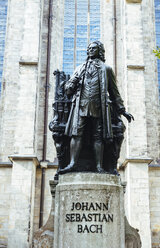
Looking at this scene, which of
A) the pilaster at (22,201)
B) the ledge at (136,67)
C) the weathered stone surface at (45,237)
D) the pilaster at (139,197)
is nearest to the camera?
the weathered stone surface at (45,237)

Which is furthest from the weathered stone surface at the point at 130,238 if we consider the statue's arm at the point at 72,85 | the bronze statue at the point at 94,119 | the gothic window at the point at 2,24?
the gothic window at the point at 2,24

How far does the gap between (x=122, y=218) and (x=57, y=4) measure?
543 inches

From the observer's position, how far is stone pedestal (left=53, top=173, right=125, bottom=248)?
13.4 feet

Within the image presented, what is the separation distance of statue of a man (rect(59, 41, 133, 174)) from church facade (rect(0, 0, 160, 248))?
23.4 ft

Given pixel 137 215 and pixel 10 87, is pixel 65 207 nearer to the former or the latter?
pixel 137 215

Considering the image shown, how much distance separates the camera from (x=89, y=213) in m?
4.17

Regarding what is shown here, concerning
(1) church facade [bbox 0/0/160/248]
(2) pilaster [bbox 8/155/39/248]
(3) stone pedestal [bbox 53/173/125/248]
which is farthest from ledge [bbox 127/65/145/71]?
(3) stone pedestal [bbox 53/173/125/248]

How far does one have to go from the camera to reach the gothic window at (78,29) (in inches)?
619

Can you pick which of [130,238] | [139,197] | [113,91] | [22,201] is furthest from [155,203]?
[130,238]

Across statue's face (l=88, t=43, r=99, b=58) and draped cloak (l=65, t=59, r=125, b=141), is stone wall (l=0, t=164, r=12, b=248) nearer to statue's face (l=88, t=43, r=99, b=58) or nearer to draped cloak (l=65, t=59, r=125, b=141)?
draped cloak (l=65, t=59, r=125, b=141)

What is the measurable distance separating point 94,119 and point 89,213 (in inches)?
52.4

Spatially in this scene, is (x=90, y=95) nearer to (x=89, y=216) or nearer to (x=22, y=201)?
(x=89, y=216)

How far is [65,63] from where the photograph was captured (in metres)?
15.5

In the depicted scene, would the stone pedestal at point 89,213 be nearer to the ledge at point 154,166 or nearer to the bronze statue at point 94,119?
the bronze statue at point 94,119
